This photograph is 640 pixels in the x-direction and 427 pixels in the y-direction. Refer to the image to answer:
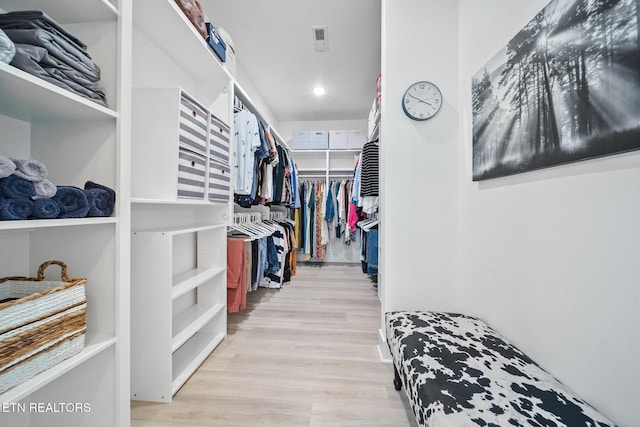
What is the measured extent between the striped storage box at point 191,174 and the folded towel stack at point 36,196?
1.70 feet

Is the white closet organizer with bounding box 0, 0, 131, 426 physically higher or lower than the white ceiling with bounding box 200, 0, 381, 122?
lower

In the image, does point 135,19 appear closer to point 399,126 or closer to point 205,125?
point 205,125

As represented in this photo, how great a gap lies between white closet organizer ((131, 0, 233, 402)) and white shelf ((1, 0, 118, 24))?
403 mm

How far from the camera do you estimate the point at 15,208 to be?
2.03ft

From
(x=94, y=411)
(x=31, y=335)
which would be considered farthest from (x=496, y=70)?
(x=94, y=411)

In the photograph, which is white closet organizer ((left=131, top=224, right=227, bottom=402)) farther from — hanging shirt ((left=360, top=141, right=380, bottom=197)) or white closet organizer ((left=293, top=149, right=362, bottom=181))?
white closet organizer ((left=293, top=149, right=362, bottom=181))

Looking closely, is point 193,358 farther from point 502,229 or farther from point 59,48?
point 502,229

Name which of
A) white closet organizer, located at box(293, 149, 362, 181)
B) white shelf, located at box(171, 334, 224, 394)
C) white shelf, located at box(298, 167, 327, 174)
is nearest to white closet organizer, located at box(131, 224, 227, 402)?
white shelf, located at box(171, 334, 224, 394)

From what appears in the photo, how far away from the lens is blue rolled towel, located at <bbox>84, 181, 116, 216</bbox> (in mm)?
811

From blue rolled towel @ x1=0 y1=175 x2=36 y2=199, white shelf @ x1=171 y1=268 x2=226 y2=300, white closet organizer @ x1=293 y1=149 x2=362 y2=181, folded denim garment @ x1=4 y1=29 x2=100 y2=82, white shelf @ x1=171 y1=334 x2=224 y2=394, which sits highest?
white closet organizer @ x1=293 y1=149 x2=362 y2=181

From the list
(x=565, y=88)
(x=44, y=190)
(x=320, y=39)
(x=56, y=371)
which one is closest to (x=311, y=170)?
(x=320, y=39)

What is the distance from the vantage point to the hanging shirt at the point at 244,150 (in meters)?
2.03

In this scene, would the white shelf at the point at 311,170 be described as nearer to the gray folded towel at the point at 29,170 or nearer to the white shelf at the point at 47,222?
the white shelf at the point at 47,222

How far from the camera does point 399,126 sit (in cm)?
155
